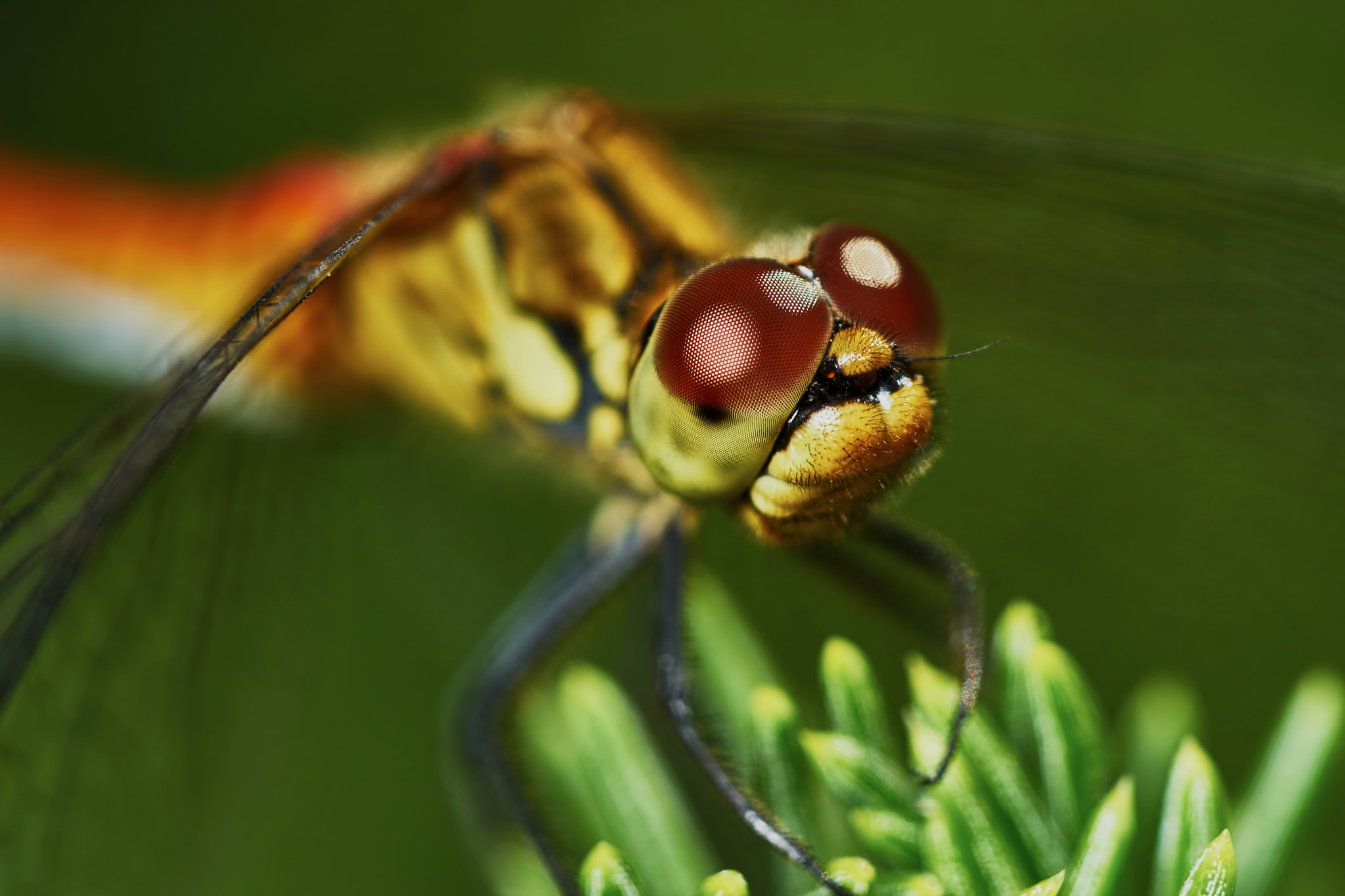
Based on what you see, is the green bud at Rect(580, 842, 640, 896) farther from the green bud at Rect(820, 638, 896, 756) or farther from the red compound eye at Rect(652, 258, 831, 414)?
the red compound eye at Rect(652, 258, 831, 414)

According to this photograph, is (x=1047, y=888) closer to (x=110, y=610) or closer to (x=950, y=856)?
(x=950, y=856)

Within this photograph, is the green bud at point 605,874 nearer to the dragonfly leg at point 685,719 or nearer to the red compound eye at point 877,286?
the dragonfly leg at point 685,719

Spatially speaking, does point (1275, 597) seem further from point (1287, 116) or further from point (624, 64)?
point (624, 64)

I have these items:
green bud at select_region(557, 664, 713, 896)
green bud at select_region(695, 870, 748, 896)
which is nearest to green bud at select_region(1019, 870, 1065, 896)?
green bud at select_region(695, 870, 748, 896)

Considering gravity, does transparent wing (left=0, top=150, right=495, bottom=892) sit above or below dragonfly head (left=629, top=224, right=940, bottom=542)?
above

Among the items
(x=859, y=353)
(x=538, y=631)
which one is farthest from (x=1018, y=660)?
(x=538, y=631)

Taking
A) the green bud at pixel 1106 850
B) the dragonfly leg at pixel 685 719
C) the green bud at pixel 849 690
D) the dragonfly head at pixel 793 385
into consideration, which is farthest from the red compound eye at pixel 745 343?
the green bud at pixel 1106 850
